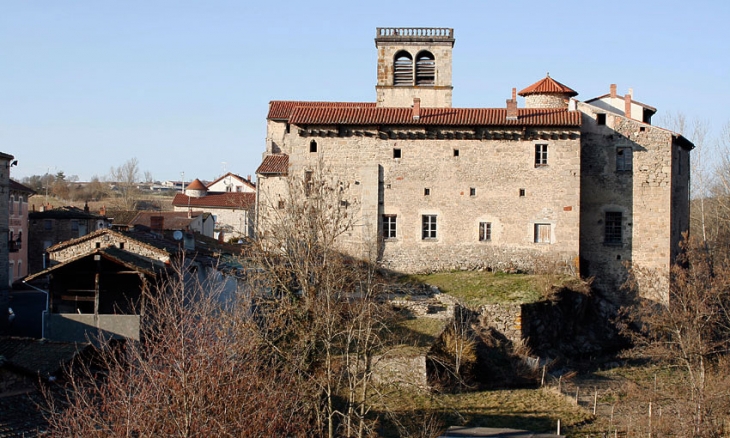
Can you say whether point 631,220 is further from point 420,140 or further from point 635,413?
point 635,413

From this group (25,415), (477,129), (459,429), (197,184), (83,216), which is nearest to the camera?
(25,415)

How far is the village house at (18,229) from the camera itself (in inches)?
1695

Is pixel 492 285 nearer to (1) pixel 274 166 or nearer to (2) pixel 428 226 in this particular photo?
(2) pixel 428 226

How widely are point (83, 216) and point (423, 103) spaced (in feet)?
74.8

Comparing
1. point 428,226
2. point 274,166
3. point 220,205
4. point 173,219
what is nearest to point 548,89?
point 428,226

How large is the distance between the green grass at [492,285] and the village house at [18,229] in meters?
23.9

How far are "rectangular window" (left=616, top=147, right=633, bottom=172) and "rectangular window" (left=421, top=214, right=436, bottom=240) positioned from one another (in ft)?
24.1

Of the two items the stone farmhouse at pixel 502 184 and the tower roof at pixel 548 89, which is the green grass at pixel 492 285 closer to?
A: the stone farmhouse at pixel 502 184

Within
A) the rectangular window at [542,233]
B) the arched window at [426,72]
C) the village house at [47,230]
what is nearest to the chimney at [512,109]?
the rectangular window at [542,233]

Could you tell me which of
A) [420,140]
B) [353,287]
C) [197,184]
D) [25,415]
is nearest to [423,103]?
[420,140]

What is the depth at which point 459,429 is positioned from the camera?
1554 centimetres

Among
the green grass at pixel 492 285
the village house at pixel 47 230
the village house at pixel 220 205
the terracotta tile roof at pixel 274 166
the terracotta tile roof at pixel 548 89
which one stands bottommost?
the green grass at pixel 492 285

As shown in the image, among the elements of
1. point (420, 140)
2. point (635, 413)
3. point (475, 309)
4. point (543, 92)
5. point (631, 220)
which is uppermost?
point (543, 92)

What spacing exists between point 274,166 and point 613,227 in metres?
13.9
